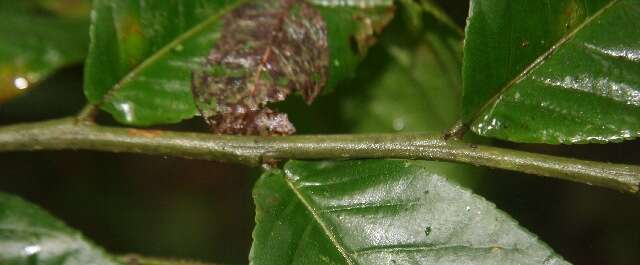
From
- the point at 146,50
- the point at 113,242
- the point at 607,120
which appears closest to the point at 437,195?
the point at 607,120

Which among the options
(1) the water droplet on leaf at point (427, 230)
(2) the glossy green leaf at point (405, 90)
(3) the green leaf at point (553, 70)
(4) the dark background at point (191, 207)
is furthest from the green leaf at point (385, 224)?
(4) the dark background at point (191, 207)

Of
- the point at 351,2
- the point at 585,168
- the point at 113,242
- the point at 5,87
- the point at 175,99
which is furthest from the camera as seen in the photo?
the point at 113,242

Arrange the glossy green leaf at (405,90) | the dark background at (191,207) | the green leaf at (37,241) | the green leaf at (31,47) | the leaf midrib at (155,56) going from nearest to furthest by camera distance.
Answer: the green leaf at (37,241) < the leaf midrib at (155,56) < the green leaf at (31,47) < the glossy green leaf at (405,90) < the dark background at (191,207)

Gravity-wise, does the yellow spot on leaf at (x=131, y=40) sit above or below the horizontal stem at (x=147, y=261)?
above

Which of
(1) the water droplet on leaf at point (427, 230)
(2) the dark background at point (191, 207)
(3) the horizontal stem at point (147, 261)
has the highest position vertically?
(1) the water droplet on leaf at point (427, 230)

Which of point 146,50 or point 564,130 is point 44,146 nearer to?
point 146,50

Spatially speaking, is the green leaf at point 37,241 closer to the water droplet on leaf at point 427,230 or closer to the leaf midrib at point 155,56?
the leaf midrib at point 155,56
